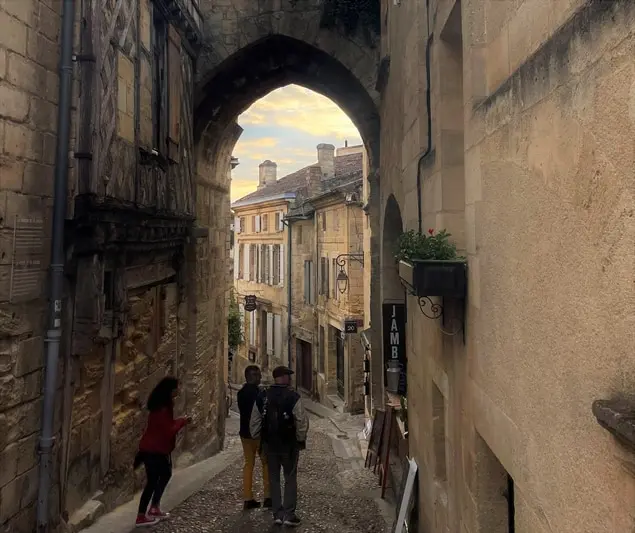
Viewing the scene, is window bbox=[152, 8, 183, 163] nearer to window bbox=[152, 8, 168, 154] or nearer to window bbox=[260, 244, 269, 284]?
window bbox=[152, 8, 168, 154]

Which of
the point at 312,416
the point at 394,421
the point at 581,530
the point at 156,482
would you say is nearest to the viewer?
the point at 581,530

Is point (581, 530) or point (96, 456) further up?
point (581, 530)

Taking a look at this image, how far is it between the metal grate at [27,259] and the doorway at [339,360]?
14.0m

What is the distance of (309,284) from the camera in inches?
794

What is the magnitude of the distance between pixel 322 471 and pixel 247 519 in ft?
8.61

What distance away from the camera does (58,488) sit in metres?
4.15

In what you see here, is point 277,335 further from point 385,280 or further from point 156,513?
point 156,513

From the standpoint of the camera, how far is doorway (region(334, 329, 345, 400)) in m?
17.7

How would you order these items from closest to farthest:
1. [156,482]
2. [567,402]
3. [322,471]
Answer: [567,402]
[156,482]
[322,471]

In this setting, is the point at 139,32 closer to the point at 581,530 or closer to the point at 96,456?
the point at 96,456

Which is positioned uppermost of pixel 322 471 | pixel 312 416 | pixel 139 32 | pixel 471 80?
pixel 139 32

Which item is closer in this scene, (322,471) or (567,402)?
(567,402)

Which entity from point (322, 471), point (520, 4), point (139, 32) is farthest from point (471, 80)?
point (322, 471)

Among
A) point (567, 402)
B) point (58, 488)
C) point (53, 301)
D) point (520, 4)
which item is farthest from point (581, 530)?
point (58, 488)
